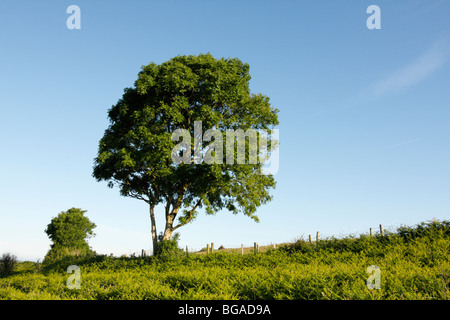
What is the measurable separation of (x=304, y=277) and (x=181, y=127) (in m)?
19.3

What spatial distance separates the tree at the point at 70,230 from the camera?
59.5 metres

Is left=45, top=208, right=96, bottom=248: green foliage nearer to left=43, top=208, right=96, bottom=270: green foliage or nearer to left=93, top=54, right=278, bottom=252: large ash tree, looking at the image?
left=43, top=208, right=96, bottom=270: green foliage

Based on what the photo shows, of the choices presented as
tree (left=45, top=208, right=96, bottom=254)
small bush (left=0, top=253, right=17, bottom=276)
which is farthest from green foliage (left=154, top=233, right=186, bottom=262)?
tree (left=45, top=208, right=96, bottom=254)

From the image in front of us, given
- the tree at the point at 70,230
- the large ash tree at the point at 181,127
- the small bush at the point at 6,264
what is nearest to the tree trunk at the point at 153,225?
the large ash tree at the point at 181,127

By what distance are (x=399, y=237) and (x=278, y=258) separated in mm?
7838

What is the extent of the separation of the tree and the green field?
4049cm

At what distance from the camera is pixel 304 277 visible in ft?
33.6

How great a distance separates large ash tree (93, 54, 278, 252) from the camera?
970 inches

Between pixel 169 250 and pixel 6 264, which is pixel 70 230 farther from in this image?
pixel 169 250

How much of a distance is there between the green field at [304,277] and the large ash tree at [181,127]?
523 cm

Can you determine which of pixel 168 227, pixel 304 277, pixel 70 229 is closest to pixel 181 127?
pixel 168 227

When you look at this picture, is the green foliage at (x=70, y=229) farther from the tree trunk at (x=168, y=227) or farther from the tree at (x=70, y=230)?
the tree trunk at (x=168, y=227)
